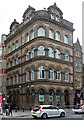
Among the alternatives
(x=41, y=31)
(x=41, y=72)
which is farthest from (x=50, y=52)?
(x=41, y=72)

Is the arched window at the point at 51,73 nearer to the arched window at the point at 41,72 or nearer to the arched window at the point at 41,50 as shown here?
the arched window at the point at 41,72

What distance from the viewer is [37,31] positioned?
115ft

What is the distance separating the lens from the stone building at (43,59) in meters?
33.7

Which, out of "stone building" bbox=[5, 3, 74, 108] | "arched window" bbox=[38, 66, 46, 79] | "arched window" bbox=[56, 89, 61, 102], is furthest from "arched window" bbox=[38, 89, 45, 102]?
"arched window" bbox=[56, 89, 61, 102]

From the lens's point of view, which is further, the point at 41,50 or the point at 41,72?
the point at 41,50

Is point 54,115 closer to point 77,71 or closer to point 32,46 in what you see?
point 32,46

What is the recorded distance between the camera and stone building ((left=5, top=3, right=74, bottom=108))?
111 ft

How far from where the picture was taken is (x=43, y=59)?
33.8m

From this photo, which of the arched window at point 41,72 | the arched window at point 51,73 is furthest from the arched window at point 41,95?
the arched window at point 51,73

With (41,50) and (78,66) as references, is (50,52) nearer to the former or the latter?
(41,50)

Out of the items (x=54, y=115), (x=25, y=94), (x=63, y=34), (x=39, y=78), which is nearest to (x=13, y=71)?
(x=25, y=94)

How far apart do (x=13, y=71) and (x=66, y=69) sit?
463 inches

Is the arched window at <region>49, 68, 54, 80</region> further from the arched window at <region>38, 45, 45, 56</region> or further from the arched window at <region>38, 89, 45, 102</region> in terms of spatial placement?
the arched window at <region>38, 45, 45, 56</region>

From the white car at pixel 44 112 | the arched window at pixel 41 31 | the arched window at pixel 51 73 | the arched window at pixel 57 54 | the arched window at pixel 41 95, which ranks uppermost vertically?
the arched window at pixel 41 31
